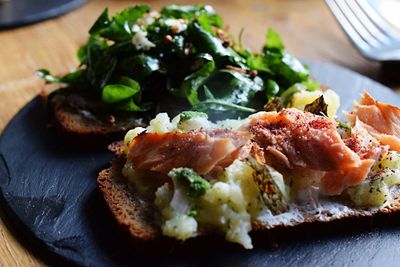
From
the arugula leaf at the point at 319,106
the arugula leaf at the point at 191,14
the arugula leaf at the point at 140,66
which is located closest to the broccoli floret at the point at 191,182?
the arugula leaf at the point at 319,106

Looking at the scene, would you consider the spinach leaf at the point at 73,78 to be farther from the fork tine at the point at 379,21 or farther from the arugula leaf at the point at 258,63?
the fork tine at the point at 379,21

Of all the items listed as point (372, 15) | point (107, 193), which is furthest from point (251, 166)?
point (372, 15)

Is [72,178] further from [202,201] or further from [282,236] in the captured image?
[282,236]

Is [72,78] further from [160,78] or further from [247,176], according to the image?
[247,176]

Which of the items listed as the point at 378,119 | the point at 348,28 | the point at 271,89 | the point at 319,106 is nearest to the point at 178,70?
the point at 271,89

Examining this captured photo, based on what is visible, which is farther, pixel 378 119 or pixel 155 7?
pixel 155 7
